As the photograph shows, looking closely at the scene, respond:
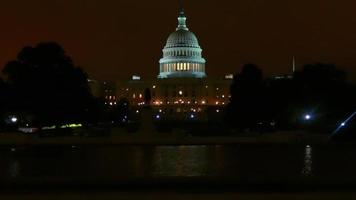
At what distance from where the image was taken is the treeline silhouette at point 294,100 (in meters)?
62.3

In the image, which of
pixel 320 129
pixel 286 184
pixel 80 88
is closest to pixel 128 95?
pixel 80 88

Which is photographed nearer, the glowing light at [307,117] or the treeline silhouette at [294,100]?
the glowing light at [307,117]

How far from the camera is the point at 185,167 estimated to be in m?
25.4

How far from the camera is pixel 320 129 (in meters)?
51.7

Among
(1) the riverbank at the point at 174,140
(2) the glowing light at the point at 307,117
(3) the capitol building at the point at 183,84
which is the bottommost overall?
(1) the riverbank at the point at 174,140

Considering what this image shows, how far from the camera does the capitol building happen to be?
167375 mm

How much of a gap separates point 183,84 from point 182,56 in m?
6.46

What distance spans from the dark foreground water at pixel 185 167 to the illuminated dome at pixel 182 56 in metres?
133

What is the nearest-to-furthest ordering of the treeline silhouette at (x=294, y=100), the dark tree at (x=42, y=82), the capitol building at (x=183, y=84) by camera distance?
the dark tree at (x=42, y=82) < the treeline silhouette at (x=294, y=100) < the capitol building at (x=183, y=84)

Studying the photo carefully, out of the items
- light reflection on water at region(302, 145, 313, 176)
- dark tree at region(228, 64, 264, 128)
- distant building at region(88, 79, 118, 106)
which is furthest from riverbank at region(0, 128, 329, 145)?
distant building at region(88, 79, 118, 106)

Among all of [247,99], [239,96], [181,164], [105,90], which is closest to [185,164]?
[181,164]

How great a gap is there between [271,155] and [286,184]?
1237 cm

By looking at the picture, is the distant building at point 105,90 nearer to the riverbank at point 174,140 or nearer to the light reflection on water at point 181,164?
the riverbank at point 174,140

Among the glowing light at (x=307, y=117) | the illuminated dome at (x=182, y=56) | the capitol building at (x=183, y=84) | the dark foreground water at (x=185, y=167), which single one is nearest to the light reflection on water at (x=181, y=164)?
the dark foreground water at (x=185, y=167)
